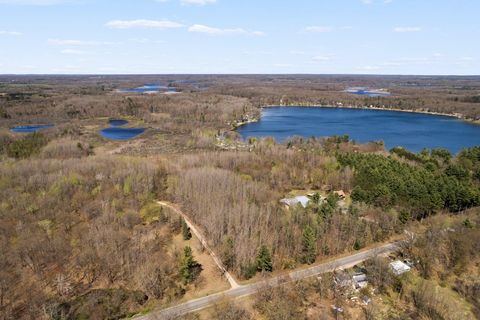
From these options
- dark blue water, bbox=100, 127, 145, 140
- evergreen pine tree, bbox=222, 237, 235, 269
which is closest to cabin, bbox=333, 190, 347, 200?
evergreen pine tree, bbox=222, 237, 235, 269

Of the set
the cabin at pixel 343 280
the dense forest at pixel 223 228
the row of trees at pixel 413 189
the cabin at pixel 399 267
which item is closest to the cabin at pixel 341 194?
the dense forest at pixel 223 228

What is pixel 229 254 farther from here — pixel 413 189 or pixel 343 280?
pixel 413 189

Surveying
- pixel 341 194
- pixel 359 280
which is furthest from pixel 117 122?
pixel 359 280

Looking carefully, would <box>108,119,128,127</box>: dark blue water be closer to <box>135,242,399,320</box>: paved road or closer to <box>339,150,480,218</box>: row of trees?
<box>339,150,480,218</box>: row of trees

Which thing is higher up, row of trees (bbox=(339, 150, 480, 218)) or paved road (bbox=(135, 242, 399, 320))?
row of trees (bbox=(339, 150, 480, 218))

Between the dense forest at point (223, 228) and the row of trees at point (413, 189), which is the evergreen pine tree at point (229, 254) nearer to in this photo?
the dense forest at point (223, 228)

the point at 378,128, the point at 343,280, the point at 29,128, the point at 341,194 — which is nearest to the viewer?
the point at 343,280

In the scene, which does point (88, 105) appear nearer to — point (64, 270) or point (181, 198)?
point (181, 198)
